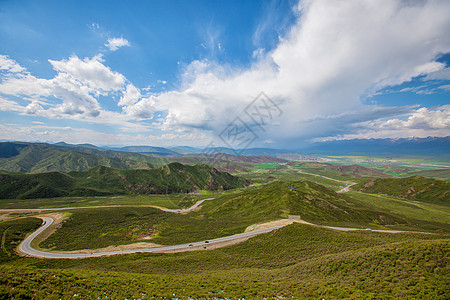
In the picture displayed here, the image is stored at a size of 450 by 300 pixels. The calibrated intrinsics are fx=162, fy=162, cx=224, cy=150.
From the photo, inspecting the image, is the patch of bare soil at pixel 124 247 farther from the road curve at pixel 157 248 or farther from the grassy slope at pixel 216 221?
the grassy slope at pixel 216 221

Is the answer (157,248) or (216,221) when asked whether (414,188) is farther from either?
(157,248)

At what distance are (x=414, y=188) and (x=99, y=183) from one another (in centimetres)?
31007

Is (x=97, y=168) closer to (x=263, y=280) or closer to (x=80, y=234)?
(x=80, y=234)

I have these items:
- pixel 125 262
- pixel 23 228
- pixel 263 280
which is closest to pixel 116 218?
pixel 23 228

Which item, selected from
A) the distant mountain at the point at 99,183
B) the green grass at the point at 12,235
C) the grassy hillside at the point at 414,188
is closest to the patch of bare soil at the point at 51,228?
the green grass at the point at 12,235

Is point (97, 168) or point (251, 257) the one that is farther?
point (97, 168)

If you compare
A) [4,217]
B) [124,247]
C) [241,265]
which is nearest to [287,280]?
[241,265]

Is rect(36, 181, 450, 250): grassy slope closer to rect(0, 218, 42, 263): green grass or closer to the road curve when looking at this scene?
the road curve

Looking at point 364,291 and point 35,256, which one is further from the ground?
point 364,291

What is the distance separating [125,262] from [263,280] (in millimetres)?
31599

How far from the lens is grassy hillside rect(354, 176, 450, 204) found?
13462 cm

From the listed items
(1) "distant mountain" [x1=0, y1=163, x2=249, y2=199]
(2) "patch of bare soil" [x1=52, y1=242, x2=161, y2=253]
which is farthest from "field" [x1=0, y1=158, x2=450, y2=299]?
(1) "distant mountain" [x1=0, y1=163, x2=249, y2=199]

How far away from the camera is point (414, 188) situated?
152 meters

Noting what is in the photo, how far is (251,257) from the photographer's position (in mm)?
37281
